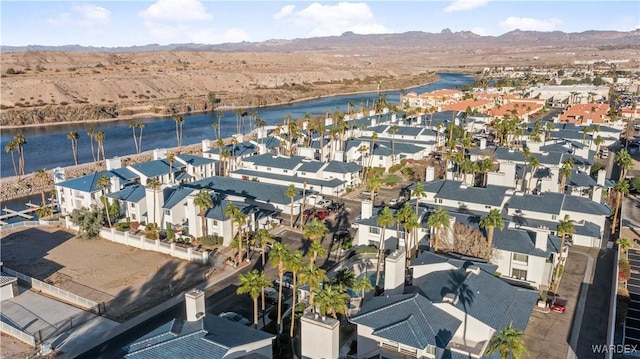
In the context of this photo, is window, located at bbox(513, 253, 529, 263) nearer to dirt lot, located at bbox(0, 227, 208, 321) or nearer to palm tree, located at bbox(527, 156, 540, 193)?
palm tree, located at bbox(527, 156, 540, 193)

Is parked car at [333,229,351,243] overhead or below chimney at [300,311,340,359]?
below

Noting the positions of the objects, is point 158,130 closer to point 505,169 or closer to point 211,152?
point 211,152

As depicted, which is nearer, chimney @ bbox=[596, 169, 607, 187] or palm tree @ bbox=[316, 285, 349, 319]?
palm tree @ bbox=[316, 285, 349, 319]

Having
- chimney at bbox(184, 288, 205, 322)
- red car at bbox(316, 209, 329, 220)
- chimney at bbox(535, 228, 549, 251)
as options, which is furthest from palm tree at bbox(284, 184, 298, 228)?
chimney at bbox(184, 288, 205, 322)

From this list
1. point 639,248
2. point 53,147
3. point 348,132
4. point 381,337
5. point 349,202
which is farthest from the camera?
point 53,147

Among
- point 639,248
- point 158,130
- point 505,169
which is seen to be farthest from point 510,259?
point 158,130

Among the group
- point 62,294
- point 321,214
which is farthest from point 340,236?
point 62,294
